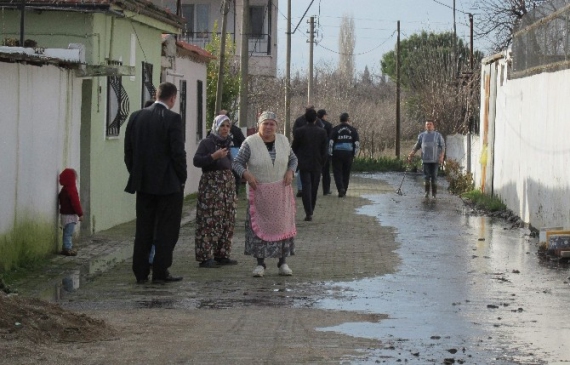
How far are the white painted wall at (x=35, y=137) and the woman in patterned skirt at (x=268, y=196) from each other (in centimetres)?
228

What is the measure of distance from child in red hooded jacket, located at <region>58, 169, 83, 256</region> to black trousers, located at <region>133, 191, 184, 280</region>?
91.5 inches

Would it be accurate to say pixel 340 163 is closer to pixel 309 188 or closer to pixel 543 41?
pixel 309 188

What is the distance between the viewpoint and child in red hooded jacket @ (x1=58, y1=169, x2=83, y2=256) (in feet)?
49.0

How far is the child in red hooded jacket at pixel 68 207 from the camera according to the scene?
14.9 meters

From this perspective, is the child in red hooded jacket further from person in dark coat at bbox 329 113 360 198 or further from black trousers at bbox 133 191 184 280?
person in dark coat at bbox 329 113 360 198

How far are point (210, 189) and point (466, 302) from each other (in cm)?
391

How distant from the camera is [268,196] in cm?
1347

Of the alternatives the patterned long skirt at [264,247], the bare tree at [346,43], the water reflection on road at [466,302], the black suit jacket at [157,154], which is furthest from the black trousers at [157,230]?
the bare tree at [346,43]

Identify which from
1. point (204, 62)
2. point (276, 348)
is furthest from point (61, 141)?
point (204, 62)

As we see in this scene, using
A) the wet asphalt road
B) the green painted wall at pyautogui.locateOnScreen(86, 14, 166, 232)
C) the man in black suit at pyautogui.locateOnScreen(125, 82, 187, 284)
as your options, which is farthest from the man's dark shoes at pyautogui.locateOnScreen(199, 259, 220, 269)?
the green painted wall at pyautogui.locateOnScreen(86, 14, 166, 232)

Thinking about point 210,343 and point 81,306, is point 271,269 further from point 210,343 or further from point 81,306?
point 210,343

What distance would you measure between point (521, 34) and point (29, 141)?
11099mm

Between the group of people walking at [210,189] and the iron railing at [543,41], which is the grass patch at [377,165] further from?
the group of people walking at [210,189]

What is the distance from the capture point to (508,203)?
2303cm
